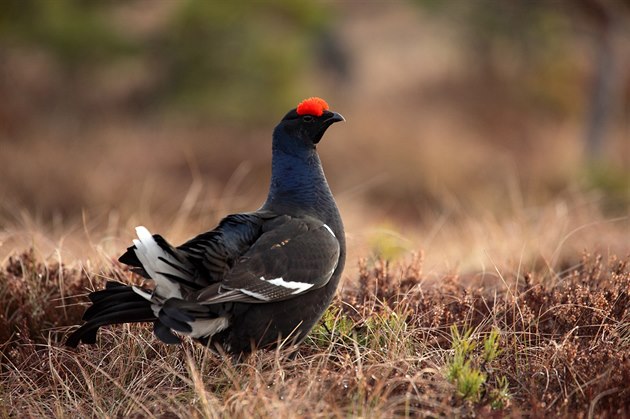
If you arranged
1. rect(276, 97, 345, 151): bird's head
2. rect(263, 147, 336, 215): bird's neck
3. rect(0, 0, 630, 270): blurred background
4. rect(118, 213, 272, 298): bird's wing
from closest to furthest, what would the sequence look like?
rect(118, 213, 272, 298): bird's wing → rect(263, 147, 336, 215): bird's neck → rect(276, 97, 345, 151): bird's head → rect(0, 0, 630, 270): blurred background

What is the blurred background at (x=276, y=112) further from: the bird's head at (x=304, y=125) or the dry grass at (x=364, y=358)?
the bird's head at (x=304, y=125)

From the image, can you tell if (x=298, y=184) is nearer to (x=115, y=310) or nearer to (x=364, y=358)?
(x=364, y=358)

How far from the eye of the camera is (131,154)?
1182cm

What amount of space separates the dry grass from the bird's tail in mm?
239

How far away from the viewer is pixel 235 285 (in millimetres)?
3406

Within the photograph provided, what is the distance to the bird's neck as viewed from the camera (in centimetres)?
392

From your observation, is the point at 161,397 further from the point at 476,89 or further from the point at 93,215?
the point at 476,89

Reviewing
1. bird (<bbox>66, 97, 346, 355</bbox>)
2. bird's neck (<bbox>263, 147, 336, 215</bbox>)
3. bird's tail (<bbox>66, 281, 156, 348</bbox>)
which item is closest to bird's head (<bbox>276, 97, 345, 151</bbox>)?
bird's neck (<bbox>263, 147, 336, 215</bbox>)


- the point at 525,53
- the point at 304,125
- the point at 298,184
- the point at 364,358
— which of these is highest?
the point at 304,125

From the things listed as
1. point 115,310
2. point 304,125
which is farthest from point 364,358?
point 304,125

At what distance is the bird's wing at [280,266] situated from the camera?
341 cm

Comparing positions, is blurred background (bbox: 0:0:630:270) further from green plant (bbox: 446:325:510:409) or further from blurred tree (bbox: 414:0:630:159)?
green plant (bbox: 446:325:510:409)

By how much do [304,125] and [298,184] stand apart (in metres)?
0.33

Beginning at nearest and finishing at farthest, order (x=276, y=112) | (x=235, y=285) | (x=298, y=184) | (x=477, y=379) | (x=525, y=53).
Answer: (x=477, y=379)
(x=235, y=285)
(x=298, y=184)
(x=276, y=112)
(x=525, y=53)
